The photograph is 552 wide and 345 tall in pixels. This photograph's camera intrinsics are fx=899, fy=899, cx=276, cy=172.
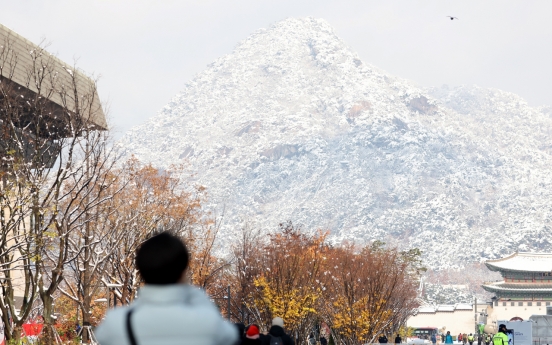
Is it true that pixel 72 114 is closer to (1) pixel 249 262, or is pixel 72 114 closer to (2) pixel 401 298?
(1) pixel 249 262

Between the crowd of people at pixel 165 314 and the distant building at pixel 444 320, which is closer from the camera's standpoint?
the crowd of people at pixel 165 314

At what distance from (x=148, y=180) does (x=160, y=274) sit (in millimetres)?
37978

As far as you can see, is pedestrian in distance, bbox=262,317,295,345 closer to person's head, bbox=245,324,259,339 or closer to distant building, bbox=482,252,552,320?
person's head, bbox=245,324,259,339

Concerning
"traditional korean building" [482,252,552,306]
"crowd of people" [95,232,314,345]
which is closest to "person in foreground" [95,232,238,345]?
"crowd of people" [95,232,314,345]

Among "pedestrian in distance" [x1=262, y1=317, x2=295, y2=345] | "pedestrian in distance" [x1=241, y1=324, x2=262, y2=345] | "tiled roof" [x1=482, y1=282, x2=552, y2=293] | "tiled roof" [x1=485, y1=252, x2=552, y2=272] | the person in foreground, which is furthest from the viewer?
"tiled roof" [x1=485, y1=252, x2=552, y2=272]

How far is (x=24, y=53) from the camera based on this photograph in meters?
43.7

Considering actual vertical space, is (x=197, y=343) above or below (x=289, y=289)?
below

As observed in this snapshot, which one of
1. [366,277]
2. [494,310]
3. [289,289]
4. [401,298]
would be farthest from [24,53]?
[494,310]

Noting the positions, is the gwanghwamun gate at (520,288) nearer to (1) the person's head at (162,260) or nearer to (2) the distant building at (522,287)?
(2) the distant building at (522,287)

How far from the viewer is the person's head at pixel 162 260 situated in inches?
160

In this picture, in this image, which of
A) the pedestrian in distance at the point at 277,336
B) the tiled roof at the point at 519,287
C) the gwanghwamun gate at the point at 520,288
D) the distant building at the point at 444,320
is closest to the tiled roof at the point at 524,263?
the gwanghwamun gate at the point at 520,288

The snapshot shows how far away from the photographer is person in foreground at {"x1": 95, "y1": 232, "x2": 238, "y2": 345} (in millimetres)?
3939

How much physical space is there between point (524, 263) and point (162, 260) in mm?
137072

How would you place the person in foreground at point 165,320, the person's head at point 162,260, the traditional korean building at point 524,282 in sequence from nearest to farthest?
the person in foreground at point 165,320 → the person's head at point 162,260 → the traditional korean building at point 524,282
